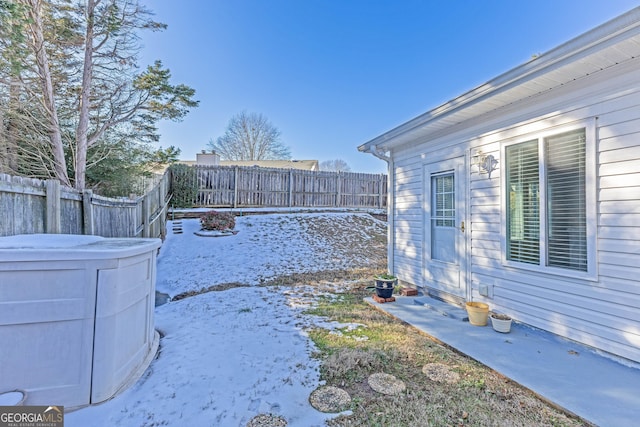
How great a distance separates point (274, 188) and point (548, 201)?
10399mm

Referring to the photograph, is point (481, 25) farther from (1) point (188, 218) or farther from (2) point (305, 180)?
(1) point (188, 218)

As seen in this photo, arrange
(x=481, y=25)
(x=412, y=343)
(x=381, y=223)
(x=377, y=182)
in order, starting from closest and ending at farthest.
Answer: (x=412, y=343)
(x=481, y=25)
(x=381, y=223)
(x=377, y=182)

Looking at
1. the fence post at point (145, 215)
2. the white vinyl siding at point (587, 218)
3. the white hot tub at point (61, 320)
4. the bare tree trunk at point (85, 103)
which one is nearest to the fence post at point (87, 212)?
the white hot tub at point (61, 320)

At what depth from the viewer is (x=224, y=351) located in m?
2.92

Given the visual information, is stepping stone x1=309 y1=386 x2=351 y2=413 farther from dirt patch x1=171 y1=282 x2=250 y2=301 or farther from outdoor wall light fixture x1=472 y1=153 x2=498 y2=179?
dirt patch x1=171 y1=282 x2=250 y2=301

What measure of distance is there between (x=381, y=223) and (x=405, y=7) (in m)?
7.58

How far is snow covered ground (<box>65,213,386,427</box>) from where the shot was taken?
77.9 inches

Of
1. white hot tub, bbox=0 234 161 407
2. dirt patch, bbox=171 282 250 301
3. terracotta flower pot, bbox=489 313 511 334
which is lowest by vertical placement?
dirt patch, bbox=171 282 250 301

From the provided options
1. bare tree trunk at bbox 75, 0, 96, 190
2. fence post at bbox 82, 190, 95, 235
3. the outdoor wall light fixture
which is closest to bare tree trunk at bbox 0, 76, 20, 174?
bare tree trunk at bbox 75, 0, 96, 190

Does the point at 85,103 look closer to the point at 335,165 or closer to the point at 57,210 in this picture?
the point at 57,210

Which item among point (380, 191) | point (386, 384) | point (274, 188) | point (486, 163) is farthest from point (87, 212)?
point (380, 191)

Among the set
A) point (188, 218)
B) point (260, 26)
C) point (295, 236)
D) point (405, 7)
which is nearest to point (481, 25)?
point (405, 7)

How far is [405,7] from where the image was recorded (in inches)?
328

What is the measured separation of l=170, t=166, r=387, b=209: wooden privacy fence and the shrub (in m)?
2.00
